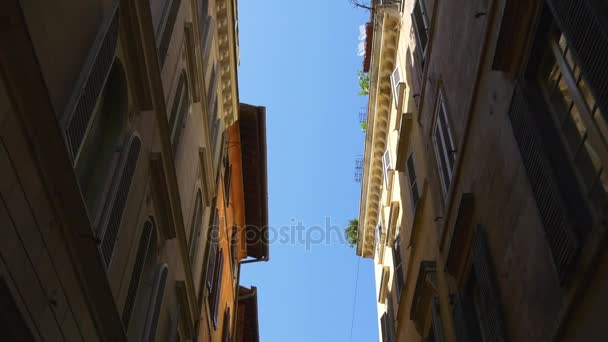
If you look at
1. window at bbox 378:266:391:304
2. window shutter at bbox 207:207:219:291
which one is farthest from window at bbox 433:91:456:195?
window at bbox 378:266:391:304

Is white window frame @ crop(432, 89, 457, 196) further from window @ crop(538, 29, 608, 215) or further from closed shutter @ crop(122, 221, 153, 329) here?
closed shutter @ crop(122, 221, 153, 329)

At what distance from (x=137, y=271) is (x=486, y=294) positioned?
4.86 metres

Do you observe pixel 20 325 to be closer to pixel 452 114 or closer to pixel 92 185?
pixel 92 185

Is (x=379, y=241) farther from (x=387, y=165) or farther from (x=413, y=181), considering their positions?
(x=413, y=181)

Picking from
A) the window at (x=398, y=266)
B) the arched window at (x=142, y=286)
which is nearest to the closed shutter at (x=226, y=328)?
the window at (x=398, y=266)

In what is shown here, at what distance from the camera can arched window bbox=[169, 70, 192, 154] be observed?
35.6 feet

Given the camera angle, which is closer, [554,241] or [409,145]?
[554,241]

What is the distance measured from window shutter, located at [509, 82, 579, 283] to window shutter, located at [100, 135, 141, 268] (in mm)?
4617

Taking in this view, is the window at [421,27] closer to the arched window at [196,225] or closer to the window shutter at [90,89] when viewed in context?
the arched window at [196,225]

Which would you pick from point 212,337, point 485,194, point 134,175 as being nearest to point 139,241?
point 134,175

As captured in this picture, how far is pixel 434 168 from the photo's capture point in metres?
11.7

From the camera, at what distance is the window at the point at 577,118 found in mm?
5254

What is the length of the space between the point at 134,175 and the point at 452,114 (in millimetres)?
5305

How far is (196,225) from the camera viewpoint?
1315cm
